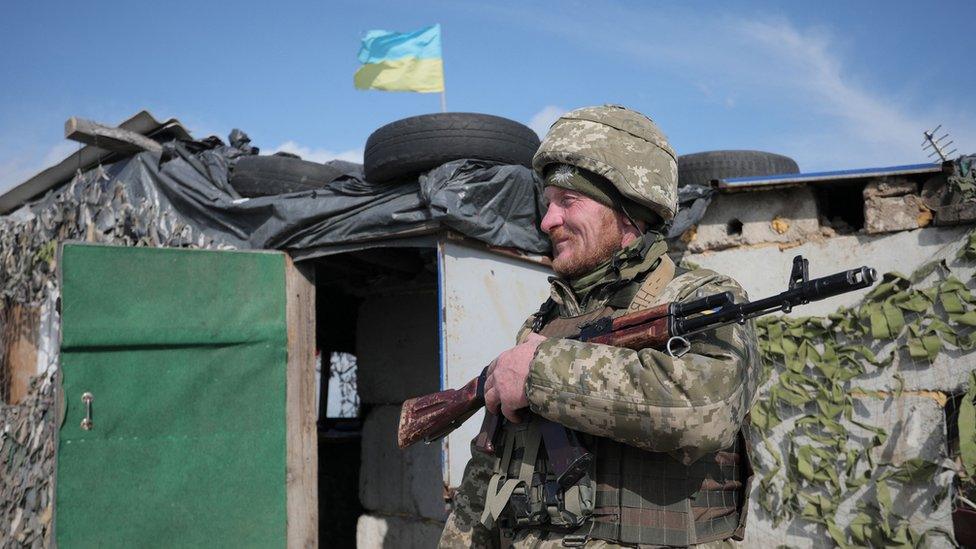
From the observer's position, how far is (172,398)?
487 cm

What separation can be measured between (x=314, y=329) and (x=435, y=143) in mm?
1492

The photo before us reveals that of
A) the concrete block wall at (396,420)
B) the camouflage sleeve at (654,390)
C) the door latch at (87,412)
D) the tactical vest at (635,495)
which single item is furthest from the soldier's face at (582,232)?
the concrete block wall at (396,420)

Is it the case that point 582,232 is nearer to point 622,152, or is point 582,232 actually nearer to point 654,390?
point 622,152

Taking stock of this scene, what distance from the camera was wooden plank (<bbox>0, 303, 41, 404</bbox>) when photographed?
19.7 ft

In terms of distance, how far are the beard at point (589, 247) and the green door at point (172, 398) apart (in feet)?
10.6

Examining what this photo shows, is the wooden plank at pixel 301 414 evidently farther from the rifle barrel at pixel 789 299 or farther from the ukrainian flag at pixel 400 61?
the rifle barrel at pixel 789 299

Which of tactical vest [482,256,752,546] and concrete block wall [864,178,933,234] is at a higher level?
concrete block wall [864,178,933,234]

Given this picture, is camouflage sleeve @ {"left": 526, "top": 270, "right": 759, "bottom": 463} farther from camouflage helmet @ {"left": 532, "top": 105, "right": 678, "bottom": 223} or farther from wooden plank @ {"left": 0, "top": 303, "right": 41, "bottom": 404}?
wooden plank @ {"left": 0, "top": 303, "right": 41, "bottom": 404}

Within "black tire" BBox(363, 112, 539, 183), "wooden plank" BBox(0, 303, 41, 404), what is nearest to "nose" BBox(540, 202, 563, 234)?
"black tire" BBox(363, 112, 539, 183)

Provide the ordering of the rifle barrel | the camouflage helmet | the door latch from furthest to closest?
the door latch < the camouflage helmet < the rifle barrel

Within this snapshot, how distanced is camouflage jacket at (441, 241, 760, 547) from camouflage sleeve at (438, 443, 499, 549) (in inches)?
24.8

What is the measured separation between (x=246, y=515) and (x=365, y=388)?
2436 mm

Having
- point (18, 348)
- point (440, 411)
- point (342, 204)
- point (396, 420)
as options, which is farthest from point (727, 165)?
point (18, 348)

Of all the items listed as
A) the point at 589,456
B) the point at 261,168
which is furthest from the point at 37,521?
the point at 589,456
